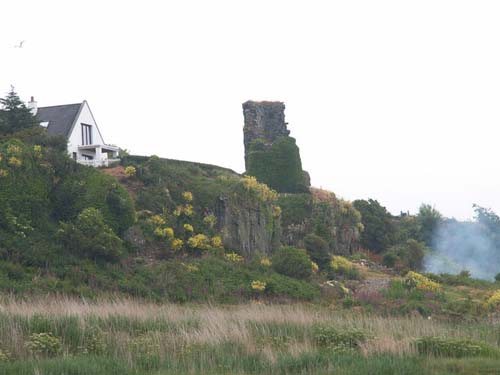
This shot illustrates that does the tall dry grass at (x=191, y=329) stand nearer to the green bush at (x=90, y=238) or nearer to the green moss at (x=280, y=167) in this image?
the green bush at (x=90, y=238)

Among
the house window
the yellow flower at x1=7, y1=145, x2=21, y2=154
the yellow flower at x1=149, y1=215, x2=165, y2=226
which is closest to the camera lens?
the yellow flower at x1=7, y1=145, x2=21, y2=154

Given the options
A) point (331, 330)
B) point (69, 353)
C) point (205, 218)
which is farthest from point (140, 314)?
point (205, 218)

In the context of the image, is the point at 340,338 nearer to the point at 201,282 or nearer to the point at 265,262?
the point at 201,282

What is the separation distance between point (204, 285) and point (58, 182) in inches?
269

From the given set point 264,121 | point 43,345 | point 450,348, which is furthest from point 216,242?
point 264,121

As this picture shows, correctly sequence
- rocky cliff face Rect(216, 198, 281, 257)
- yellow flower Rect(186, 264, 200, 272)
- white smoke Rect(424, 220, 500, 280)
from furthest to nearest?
white smoke Rect(424, 220, 500, 280) < rocky cliff face Rect(216, 198, 281, 257) < yellow flower Rect(186, 264, 200, 272)

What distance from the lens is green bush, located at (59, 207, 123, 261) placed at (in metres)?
21.3

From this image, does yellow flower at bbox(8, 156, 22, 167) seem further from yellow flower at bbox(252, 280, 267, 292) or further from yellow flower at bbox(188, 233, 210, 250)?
yellow flower at bbox(252, 280, 267, 292)

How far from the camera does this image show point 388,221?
43906mm

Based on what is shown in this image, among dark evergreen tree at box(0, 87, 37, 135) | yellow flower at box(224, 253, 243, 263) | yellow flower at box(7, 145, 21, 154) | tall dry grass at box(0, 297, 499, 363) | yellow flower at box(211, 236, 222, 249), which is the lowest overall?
tall dry grass at box(0, 297, 499, 363)

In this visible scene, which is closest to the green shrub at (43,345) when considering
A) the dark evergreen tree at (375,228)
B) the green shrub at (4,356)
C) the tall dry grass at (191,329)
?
the tall dry grass at (191,329)

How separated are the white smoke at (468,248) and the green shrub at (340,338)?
111ft

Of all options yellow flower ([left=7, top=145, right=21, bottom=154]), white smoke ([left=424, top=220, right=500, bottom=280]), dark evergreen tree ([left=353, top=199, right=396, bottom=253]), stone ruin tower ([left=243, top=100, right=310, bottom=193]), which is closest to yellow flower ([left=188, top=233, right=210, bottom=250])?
yellow flower ([left=7, top=145, right=21, bottom=154])

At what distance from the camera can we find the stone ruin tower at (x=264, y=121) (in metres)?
50.4
